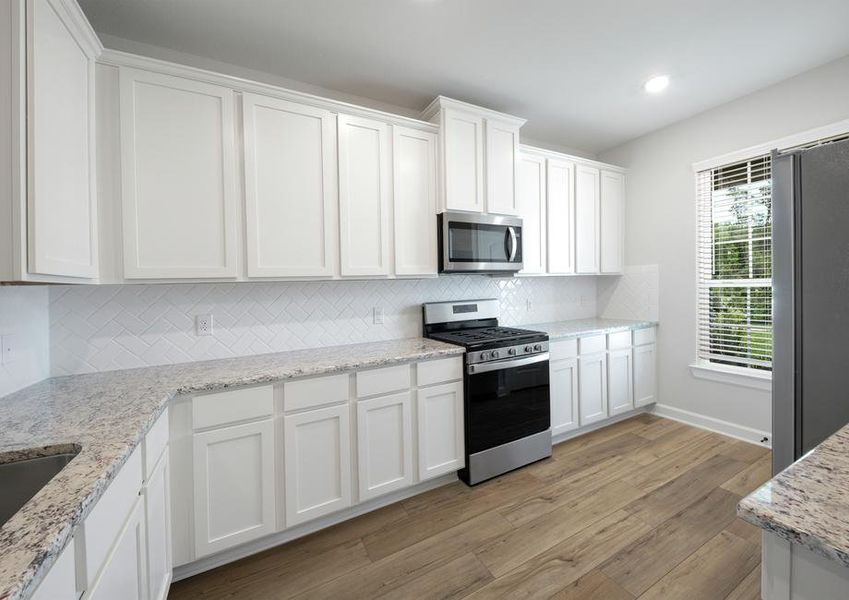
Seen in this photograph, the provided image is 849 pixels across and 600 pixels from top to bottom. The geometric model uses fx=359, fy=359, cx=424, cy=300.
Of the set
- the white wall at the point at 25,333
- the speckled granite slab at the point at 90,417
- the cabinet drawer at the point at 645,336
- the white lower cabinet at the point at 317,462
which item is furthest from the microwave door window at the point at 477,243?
the white wall at the point at 25,333

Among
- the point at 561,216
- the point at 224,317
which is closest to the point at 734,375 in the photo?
the point at 561,216

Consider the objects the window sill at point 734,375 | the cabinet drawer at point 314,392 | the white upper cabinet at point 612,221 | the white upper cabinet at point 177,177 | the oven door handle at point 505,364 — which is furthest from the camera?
the white upper cabinet at point 612,221

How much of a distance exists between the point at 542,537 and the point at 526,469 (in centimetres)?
70

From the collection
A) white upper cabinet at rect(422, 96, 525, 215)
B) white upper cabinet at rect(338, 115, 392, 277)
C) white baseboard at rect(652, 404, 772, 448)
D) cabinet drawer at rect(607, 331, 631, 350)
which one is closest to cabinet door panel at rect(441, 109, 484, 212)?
white upper cabinet at rect(422, 96, 525, 215)

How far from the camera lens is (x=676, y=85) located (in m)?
2.65

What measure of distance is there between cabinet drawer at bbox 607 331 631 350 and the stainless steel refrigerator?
1.60m

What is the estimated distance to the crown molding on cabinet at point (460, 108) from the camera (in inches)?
98.5

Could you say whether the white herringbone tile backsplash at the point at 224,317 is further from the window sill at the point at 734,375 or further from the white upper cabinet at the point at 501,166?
the window sill at the point at 734,375

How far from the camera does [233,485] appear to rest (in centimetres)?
172

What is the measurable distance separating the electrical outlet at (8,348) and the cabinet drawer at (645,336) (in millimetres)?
4203

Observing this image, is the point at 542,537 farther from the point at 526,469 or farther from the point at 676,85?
the point at 676,85

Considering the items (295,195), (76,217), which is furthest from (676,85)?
(76,217)

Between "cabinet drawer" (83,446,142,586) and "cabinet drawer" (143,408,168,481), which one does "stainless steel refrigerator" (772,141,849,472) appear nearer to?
"cabinet drawer" (83,446,142,586)

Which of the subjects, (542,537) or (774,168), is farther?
(542,537)
